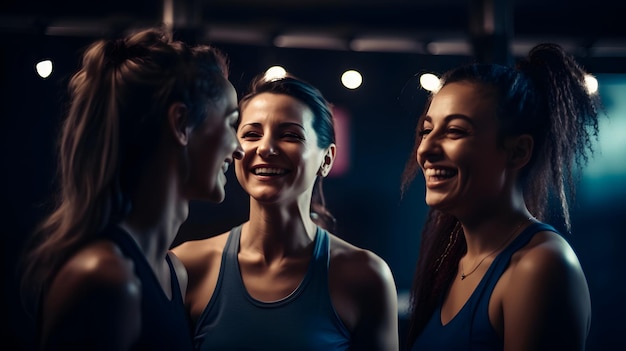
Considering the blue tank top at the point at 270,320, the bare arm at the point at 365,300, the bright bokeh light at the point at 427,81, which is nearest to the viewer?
the blue tank top at the point at 270,320

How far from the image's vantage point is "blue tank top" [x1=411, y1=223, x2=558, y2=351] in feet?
5.61

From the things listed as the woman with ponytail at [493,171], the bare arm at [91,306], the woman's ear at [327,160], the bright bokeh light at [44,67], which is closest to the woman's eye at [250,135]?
the woman's ear at [327,160]

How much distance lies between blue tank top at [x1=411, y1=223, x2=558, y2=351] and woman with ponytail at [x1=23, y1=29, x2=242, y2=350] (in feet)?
2.25

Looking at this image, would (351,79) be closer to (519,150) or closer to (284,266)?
(284,266)

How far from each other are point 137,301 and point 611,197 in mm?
4236

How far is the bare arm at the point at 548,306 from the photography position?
5.22 ft

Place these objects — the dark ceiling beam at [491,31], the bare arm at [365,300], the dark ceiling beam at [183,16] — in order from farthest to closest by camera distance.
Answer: the dark ceiling beam at [491,31]
the dark ceiling beam at [183,16]
the bare arm at [365,300]

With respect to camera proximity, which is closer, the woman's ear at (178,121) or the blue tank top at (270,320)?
the woman's ear at (178,121)

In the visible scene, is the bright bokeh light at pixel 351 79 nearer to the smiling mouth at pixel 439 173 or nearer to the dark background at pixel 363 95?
the dark background at pixel 363 95

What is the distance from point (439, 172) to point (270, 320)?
0.67m

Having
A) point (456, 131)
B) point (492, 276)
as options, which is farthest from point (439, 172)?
point (492, 276)

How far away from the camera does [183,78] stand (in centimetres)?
154

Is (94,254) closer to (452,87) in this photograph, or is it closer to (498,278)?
(498,278)

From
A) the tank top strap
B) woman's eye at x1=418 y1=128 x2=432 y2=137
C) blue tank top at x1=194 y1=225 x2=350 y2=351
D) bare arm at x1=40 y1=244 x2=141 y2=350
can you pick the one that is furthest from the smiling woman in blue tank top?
bare arm at x1=40 y1=244 x2=141 y2=350
